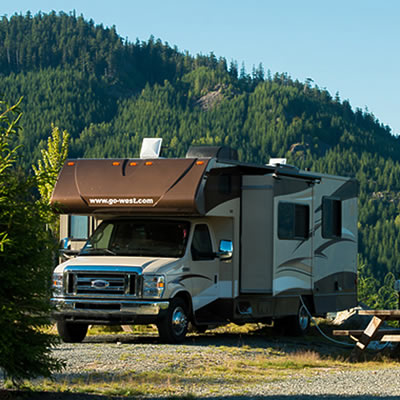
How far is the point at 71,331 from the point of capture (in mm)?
14289

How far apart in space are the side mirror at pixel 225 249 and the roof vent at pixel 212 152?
56.1 inches

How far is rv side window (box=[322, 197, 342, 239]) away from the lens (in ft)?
56.5

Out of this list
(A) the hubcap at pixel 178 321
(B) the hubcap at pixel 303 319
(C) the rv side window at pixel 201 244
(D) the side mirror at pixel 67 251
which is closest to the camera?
(A) the hubcap at pixel 178 321

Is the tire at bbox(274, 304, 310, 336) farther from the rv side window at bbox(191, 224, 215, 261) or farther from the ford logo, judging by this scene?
the ford logo

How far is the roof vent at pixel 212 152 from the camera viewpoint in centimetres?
1515

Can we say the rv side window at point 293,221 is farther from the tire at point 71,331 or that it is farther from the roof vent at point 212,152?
the tire at point 71,331

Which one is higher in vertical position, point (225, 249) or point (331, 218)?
point (331, 218)

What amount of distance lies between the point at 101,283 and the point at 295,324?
14.5 feet

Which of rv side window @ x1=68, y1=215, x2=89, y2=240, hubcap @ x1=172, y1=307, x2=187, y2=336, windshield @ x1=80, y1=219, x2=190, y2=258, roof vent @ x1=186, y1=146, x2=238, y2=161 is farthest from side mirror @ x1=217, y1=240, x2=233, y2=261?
rv side window @ x1=68, y1=215, x2=89, y2=240

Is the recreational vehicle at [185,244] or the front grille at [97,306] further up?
the recreational vehicle at [185,244]

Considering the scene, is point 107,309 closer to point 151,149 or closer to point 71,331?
point 71,331

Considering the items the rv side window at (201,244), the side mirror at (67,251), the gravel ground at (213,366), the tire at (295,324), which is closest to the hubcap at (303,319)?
the tire at (295,324)

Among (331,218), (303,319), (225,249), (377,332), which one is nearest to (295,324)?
(303,319)

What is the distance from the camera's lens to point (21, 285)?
8320 millimetres
